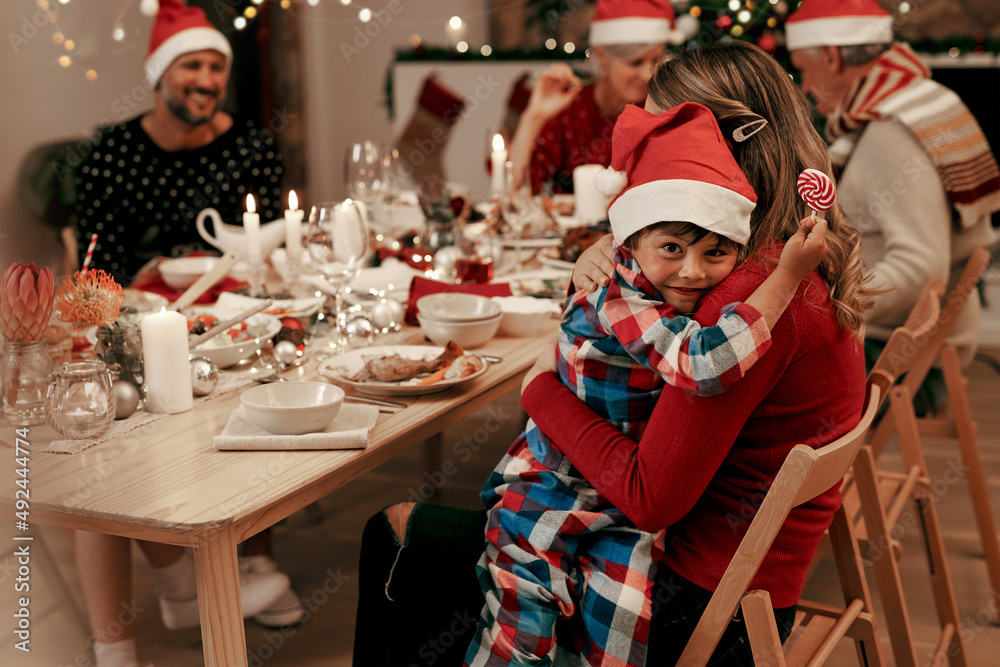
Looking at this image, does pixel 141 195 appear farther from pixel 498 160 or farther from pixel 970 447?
pixel 970 447

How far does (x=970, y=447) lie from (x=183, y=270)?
186 cm

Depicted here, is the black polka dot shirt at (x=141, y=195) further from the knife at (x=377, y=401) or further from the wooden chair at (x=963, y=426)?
the wooden chair at (x=963, y=426)

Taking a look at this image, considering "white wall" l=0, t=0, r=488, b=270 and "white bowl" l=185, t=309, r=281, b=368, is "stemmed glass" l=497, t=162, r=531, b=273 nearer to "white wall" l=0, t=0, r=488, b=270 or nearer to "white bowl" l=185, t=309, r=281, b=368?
"white bowl" l=185, t=309, r=281, b=368

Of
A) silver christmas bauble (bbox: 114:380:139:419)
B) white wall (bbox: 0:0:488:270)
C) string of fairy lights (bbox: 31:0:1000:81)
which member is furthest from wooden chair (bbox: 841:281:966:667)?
white wall (bbox: 0:0:488:270)

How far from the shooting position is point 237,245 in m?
1.97

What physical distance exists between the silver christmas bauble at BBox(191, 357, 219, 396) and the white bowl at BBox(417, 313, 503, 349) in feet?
1.25

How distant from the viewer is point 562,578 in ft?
3.54

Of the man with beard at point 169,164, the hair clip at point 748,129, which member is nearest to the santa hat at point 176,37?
the man with beard at point 169,164

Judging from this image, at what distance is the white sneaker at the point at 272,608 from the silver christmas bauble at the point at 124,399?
800 mm

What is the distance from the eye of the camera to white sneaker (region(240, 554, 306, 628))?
6.30 ft

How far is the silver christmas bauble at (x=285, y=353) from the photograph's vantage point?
1437 mm

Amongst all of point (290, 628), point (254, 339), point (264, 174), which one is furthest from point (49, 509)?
point (264, 174)

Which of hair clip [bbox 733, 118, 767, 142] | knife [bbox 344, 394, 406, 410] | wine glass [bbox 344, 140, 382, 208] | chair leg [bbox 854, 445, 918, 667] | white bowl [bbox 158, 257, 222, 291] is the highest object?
hair clip [bbox 733, 118, 767, 142]

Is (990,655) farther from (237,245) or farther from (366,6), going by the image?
(366,6)
